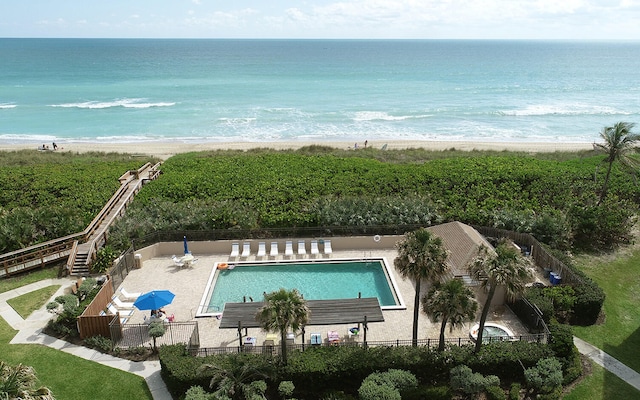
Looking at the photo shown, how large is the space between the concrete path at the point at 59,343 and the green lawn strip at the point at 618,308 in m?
18.1

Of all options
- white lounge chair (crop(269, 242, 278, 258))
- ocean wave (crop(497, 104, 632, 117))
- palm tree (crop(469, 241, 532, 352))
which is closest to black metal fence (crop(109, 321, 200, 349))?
white lounge chair (crop(269, 242, 278, 258))

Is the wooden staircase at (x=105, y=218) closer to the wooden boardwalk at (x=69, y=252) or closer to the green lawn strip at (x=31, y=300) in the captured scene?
the wooden boardwalk at (x=69, y=252)

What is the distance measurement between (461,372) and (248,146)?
155ft

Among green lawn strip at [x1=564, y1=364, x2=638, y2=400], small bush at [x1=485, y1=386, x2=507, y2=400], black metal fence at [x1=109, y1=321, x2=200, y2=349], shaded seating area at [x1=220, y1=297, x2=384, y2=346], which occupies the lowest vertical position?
green lawn strip at [x1=564, y1=364, x2=638, y2=400]

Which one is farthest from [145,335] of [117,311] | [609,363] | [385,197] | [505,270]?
[609,363]

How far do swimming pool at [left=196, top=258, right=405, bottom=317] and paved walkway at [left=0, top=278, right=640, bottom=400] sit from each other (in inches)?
164

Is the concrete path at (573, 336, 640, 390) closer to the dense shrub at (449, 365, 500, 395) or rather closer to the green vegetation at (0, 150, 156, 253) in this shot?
the dense shrub at (449, 365, 500, 395)

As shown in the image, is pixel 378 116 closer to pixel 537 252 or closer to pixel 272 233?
pixel 272 233

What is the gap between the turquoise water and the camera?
78.7 ft

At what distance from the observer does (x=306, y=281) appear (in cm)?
2553

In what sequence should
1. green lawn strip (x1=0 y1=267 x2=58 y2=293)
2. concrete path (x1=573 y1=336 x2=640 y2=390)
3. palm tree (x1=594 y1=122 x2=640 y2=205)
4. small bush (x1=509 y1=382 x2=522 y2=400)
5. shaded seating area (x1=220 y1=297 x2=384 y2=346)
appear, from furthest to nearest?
palm tree (x1=594 y1=122 x2=640 y2=205) → green lawn strip (x1=0 y1=267 x2=58 y2=293) → shaded seating area (x1=220 y1=297 x2=384 y2=346) → concrete path (x1=573 y1=336 x2=640 y2=390) → small bush (x1=509 y1=382 x2=522 y2=400)

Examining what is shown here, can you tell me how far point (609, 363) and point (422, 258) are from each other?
9671 mm

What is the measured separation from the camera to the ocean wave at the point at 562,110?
84.0 m

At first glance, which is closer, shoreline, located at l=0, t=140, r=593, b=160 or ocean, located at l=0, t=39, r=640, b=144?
shoreline, located at l=0, t=140, r=593, b=160
